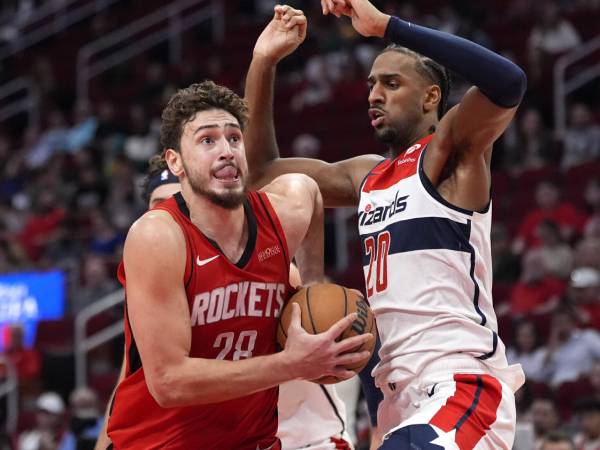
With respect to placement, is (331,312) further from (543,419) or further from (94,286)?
(94,286)

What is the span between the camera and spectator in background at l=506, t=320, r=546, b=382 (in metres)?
9.67

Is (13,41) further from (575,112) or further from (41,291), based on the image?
(575,112)

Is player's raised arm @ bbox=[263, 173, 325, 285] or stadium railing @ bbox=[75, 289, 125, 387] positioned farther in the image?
stadium railing @ bbox=[75, 289, 125, 387]

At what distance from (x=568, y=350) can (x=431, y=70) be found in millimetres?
5200

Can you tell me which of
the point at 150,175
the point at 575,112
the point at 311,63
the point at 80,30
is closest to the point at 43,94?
the point at 80,30

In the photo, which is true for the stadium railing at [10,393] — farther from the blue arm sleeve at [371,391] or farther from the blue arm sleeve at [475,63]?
the blue arm sleeve at [475,63]

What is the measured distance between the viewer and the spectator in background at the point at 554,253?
10672mm

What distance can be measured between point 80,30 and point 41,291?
8302mm

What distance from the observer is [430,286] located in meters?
4.50

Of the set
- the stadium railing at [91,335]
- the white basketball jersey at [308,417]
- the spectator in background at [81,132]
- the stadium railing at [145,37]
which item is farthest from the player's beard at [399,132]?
the stadium railing at [145,37]

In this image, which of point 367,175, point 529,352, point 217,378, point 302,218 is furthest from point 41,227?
point 217,378

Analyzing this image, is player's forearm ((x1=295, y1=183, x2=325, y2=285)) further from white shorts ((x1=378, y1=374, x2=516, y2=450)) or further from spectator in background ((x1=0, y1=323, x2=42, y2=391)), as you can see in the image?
spectator in background ((x1=0, y1=323, x2=42, y2=391))

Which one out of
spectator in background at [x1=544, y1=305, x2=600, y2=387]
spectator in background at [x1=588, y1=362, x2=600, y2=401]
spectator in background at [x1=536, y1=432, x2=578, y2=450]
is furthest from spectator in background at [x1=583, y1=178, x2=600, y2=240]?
spectator in background at [x1=536, y1=432, x2=578, y2=450]

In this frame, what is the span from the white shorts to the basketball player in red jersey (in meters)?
0.35
